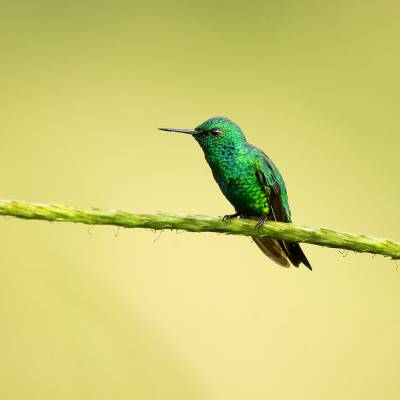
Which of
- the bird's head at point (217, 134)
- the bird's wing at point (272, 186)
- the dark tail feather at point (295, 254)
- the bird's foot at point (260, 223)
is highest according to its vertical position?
the bird's head at point (217, 134)

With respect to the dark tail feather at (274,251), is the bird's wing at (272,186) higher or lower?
higher

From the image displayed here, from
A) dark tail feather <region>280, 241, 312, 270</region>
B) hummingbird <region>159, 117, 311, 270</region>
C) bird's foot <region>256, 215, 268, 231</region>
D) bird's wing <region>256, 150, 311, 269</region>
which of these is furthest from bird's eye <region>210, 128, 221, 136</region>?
dark tail feather <region>280, 241, 312, 270</region>

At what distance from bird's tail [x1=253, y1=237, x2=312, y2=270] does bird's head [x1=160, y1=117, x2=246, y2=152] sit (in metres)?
0.55

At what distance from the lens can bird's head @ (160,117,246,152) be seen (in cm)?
309

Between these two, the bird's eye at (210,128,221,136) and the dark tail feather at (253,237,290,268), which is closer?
the dark tail feather at (253,237,290,268)

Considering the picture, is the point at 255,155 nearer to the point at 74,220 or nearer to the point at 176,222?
the point at 176,222

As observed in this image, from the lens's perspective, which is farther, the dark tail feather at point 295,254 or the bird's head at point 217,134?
the bird's head at point 217,134

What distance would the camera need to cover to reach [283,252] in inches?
114

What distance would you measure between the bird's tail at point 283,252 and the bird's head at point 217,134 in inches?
21.8

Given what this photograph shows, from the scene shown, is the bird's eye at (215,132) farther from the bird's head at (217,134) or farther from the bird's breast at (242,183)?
the bird's breast at (242,183)

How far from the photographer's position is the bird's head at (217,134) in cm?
309

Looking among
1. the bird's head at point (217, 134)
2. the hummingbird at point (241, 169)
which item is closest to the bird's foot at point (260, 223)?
the hummingbird at point (241, 169)

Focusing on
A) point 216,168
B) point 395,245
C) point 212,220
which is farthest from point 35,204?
point 216,168

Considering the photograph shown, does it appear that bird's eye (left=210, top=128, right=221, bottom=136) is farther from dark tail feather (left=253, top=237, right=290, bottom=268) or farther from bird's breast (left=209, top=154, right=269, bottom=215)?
dark tail feather (left=253, top=237, right=290, bottom=268)
